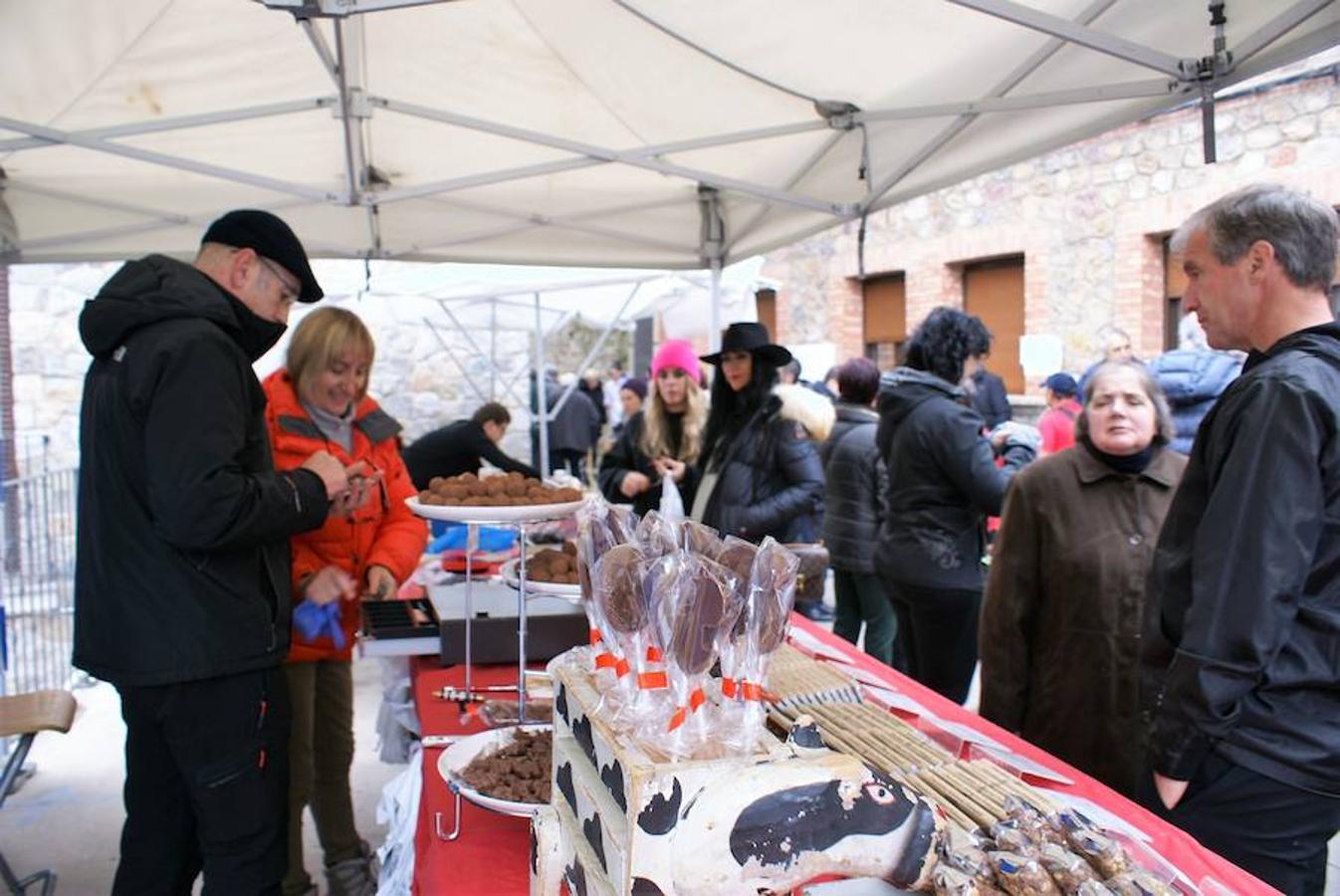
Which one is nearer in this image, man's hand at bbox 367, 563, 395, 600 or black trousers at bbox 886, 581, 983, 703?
man's hand at bbox 367, 563, 395, 600

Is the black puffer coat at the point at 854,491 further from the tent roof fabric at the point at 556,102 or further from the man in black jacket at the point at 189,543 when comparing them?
the man in black jacket at the point at 189,543

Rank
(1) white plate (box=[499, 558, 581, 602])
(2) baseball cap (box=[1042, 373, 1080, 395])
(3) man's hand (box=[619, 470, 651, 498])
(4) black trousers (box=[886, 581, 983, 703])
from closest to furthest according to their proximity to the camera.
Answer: (1) white plate (box=[499, 558, 581, 602])
(4) black trousers (box=[886, 581, 983, 703])
(3) man's hand (box=[619, 470, 651, 498])
(2) baseball cap (box=[1042, 373, 1080, 395])

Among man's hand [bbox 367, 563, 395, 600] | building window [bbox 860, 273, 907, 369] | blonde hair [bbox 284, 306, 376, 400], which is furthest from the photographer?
building window [bbox 860, 273, 907, 369]

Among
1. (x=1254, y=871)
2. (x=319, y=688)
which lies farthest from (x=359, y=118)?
(x=1254, y=871)

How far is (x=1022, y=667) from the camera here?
2.56 metres

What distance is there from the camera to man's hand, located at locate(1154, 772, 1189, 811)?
1620mm

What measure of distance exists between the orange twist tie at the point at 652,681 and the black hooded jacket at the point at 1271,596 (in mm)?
962

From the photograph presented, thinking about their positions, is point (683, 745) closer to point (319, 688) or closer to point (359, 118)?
point (319, 688)

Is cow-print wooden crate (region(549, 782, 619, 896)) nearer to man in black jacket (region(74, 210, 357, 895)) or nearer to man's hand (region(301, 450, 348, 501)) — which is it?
man in black jacket (region(74, 210, 357, 895))

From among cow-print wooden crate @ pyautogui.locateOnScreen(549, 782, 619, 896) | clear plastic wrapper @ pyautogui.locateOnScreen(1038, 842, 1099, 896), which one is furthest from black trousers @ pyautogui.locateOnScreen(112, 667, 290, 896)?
clear plastic wrapper @ pyautogui.locateOnScreen(1038, 842, 1099, 896)

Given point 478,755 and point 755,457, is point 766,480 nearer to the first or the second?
point 755,457

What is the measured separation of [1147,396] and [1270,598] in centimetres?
97

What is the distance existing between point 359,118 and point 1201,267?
274cm

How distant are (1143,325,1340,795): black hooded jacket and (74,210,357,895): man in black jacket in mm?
1728
